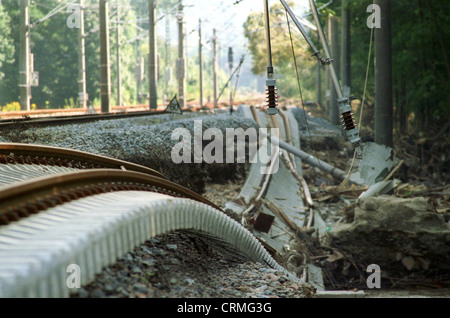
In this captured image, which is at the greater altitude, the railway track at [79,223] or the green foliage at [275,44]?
the green foliage at [275,44]

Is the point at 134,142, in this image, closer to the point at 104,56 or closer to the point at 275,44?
the point at 104,56

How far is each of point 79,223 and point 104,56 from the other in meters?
23.1

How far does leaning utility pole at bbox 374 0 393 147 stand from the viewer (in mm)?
14430

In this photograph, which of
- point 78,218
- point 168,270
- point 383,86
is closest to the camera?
point 78,218

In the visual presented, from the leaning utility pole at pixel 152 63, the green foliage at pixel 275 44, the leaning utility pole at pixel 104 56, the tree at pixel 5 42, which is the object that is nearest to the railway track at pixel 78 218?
the leaning utility pole at pixel 104 56

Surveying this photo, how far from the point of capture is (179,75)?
1583 inches

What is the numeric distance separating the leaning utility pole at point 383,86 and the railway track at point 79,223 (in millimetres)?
9208

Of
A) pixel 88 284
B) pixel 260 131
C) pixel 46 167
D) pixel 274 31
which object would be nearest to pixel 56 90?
pixel 274 31

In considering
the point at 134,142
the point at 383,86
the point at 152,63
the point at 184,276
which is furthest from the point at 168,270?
the point at 152,63

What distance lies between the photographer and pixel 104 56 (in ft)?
85.0

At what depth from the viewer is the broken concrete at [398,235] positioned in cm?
1044

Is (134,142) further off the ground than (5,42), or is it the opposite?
(5,42)

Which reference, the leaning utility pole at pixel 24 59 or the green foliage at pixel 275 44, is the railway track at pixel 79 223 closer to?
the leaning utility pole at pixel 24 59
